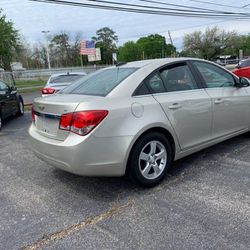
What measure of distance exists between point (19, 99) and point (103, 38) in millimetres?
87120

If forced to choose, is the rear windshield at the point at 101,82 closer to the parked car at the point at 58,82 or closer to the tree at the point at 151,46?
the parked car at the point at 58,82

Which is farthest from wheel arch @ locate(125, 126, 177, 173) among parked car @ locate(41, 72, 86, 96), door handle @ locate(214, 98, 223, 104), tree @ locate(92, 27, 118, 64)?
tree @ locate(92, 27, 118, 64)

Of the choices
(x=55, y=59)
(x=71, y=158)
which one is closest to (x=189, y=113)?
(x=71, y=158)

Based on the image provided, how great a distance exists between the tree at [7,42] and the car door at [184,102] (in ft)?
87.6

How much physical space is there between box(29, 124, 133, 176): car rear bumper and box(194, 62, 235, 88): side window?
1.78 m

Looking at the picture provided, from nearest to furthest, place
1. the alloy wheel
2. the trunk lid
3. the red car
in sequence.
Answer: the trunk lid < the alloy wheel < the red car

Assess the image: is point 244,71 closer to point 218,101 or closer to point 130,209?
point 218,101

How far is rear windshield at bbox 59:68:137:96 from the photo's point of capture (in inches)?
146

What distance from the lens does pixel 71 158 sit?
323 cm

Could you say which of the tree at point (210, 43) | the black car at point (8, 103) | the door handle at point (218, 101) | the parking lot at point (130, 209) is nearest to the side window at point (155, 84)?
the door handle at point (218, 101)

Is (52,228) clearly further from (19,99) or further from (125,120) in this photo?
(19,99)

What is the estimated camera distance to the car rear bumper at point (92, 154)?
3.19 metres

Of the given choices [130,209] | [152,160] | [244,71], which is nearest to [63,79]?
[152,160]

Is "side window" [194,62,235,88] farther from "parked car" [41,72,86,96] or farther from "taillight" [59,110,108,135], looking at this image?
"parked car" [41,72,86,96]
